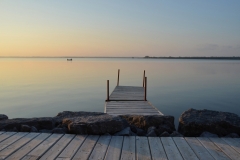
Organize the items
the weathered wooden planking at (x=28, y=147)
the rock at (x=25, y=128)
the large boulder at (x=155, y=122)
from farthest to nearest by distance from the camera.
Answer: the large boulder at (x=155, y=122) → the rock at (x=25, y=128) → the weathered wooden planking at (x=28, y=147)

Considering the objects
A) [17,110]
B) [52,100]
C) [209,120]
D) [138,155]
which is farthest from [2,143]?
[52,100]

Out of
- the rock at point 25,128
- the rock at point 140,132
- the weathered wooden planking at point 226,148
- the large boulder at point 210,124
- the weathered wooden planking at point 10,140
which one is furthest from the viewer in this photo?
the rock at point 140,132

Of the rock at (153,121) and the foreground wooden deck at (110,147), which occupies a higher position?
the foreground wooden deck at (110,147)

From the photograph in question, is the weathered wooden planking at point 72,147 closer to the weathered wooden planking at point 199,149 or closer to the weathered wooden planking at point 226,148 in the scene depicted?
the weathered wooden planking at point 199,149

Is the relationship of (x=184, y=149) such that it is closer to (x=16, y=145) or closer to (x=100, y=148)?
(x=100, y=148)

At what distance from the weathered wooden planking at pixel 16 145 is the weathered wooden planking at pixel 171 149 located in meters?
2.35

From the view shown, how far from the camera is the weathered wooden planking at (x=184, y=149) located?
381 cm

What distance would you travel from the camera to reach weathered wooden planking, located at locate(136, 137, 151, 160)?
3.80 metres

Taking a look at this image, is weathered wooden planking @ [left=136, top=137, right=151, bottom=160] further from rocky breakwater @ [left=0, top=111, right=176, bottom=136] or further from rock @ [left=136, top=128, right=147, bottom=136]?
rock @ [left=136, top=128, right=147, bottom=136]

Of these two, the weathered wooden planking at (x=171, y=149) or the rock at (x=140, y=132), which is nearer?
the weathered wooden planking at (x=171, y=149)

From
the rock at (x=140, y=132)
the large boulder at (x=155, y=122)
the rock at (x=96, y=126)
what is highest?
the rock at (x=96, y=126)

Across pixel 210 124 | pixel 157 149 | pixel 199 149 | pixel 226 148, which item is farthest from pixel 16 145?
pixel 210 124

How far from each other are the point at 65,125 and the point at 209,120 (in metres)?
3.13

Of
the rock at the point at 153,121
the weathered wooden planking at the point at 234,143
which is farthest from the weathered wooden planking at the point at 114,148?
the weathered wooden planking at the point at 234,143
